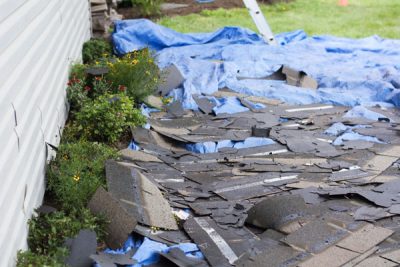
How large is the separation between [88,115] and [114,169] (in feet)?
4.42

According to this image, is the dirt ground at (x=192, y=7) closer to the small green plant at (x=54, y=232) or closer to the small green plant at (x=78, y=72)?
the small green plant at (x=78, y=72)

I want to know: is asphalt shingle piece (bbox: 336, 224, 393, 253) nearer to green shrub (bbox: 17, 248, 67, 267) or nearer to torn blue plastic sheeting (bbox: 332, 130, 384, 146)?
green shrub (bbox: 17, 248, 67, 267)

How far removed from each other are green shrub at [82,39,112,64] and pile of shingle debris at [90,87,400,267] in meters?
2.68

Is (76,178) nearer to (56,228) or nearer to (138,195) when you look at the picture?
(138,195)

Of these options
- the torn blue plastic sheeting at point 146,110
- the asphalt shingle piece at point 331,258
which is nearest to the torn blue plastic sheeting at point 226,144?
the torn blue plastic sheeting at point 146,110

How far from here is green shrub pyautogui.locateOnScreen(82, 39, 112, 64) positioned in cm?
983

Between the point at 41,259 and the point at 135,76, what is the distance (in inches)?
160

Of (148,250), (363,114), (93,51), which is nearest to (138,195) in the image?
(148,250)

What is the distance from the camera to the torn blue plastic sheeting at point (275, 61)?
345 inches

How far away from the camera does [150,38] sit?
11594mm

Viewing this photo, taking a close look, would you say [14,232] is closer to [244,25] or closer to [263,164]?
[263,164]

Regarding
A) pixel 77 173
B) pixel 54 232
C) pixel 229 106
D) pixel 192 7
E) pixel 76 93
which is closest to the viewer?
pixel 54 232

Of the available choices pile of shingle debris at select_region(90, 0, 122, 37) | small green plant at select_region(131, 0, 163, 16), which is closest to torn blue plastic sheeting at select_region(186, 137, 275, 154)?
pile of shingle debris at select_region(90, 0, 122, 37)

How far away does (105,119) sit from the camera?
6.51 m
